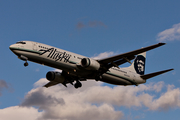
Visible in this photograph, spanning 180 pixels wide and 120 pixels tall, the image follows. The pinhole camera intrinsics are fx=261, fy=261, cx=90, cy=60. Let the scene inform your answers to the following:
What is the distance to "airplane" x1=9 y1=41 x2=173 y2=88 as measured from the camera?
115ft

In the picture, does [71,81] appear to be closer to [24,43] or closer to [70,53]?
[70,53]

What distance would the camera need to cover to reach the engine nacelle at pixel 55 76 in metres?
41.6

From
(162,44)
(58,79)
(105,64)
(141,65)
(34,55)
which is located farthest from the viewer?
(141,65)

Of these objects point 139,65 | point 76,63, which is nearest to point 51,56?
point 76,63

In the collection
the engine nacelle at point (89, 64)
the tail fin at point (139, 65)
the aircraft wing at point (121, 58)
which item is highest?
the tail fin at point (139, 65)

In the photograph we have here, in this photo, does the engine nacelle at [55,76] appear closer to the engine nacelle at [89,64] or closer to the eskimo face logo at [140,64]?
the engine nacelle at [89,64]

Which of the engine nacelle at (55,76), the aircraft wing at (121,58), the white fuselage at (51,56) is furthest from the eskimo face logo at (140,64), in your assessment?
the engine nacelle at (55,76)

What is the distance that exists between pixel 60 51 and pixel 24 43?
4985 mm

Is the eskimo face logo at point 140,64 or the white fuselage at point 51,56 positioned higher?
the eskimo face logo at point 140,64

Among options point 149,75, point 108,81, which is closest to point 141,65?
point 149,75

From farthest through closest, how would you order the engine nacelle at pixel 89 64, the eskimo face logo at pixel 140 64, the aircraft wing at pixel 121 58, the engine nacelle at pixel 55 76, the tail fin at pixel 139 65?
the eskimo face logo at pixel 140 64 < the tail fin at pixel 139 65 < the engine nacelle at pixel 55 76 < the engine nacelle at pixel 89 64 < the aircraft wing at pixel 121 58

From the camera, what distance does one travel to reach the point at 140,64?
49906mm

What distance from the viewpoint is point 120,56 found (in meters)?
36.3

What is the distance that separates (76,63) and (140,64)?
17.5m
